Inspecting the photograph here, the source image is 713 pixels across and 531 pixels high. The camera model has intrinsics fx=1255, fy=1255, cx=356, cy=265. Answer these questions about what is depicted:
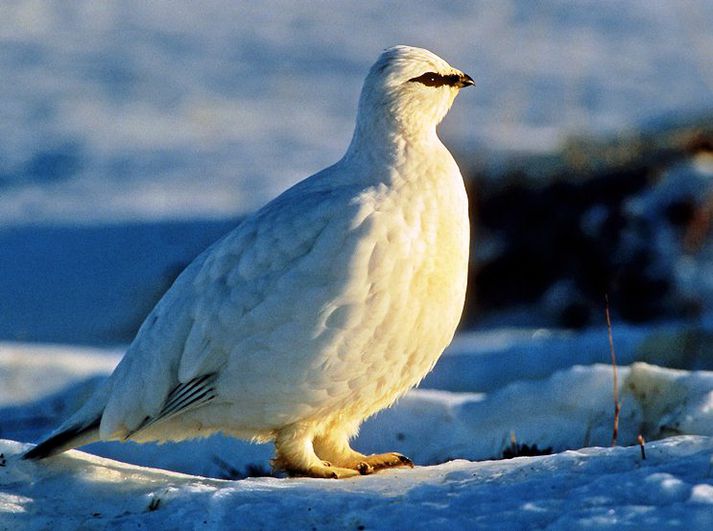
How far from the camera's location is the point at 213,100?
1168 cm

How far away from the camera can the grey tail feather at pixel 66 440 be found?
11.0ft

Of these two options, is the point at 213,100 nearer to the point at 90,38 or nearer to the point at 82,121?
the point at 82,121

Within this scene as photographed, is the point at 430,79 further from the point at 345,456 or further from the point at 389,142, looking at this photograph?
the point at 345,456

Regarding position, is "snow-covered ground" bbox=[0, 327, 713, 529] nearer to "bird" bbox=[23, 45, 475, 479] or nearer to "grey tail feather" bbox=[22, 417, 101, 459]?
"grey tail feather" bbox=[22, 417, 101, 459]

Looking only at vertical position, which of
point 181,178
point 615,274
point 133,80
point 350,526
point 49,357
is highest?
point 133,80

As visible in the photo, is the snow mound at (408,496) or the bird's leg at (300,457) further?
the bird's leg at (300,457)

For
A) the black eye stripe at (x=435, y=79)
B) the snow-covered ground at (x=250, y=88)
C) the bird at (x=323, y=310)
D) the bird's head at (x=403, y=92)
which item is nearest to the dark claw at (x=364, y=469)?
the bird at (x=323, y=310)

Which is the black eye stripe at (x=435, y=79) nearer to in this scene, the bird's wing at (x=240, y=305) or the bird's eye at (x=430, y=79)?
the bird's eye at (x=430, y=79)

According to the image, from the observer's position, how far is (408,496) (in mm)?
2816

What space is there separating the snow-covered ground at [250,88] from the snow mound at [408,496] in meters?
4.15

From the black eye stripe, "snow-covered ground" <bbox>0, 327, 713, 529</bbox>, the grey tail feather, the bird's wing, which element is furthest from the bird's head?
the grey tail feather

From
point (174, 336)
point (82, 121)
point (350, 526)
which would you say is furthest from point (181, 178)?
point (350, 526)

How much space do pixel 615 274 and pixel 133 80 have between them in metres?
6.11

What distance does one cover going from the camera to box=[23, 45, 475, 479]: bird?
11.0 feet
